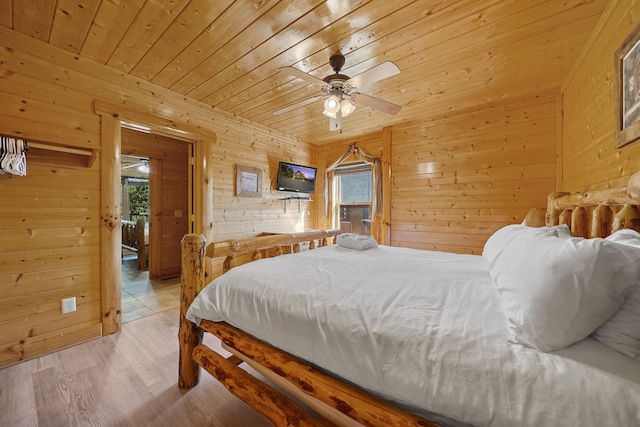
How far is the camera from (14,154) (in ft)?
5.52

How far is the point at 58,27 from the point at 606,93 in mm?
3923

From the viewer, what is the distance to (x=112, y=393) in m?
1.55

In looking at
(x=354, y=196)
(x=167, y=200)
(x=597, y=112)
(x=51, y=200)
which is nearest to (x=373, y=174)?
(x=354, y=196)

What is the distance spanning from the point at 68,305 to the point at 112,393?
100 cm


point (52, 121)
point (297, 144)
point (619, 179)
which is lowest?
point (619, 179)

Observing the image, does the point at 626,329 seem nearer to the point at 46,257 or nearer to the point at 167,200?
the point at 46,257

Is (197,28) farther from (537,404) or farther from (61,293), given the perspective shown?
(537,404)

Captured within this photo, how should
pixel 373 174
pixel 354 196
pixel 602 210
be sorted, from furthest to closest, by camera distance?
pixel 354 196, pixel 373 174, pixel 602 210

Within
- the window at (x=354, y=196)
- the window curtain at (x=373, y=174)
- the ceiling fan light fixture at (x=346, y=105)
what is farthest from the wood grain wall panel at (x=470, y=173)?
the ceiling fan light fixture at (x=346, y=105)

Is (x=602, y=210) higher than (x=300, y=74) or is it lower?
lower

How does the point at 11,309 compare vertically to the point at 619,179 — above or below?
below

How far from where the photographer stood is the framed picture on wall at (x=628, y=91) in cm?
Result: 131

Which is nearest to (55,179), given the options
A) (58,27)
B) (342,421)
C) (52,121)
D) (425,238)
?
(52,121)

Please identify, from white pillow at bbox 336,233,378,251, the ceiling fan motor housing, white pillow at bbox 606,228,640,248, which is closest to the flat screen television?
white pillow at bbox 336,233,378,251
